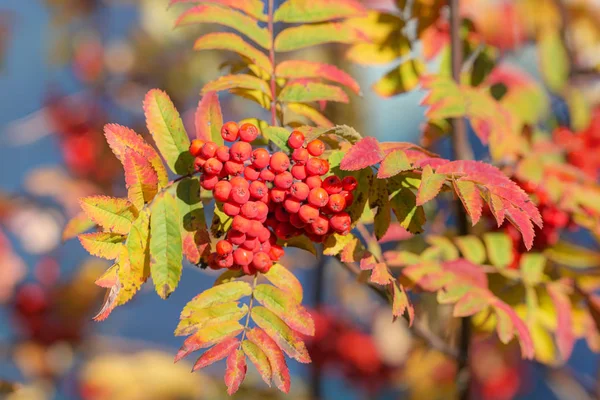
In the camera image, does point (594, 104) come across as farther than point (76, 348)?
No

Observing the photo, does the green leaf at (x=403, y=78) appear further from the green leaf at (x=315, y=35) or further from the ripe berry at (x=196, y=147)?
the ripe berry at (x=196, y=147)

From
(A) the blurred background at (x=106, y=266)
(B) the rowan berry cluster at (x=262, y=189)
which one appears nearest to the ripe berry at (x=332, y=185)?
(B) the rowan berry cluster at (x=262, y=189)

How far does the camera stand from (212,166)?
1.57 ft

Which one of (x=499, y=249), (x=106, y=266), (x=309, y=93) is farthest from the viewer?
(x=106, y=266)

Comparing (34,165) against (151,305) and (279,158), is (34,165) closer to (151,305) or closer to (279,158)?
(151,305)

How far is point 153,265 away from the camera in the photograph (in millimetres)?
475

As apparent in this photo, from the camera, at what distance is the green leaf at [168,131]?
1.72 ft

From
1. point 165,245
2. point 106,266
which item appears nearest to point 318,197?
point 165,245

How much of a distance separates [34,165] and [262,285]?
6.78 ft

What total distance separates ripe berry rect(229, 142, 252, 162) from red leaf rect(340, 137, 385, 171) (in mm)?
77

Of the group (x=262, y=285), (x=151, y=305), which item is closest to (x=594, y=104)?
(x=262, y=285)

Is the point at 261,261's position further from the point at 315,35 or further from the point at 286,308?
the point at 315,35

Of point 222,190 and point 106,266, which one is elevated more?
point 222,190

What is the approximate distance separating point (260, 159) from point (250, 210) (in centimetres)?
4
